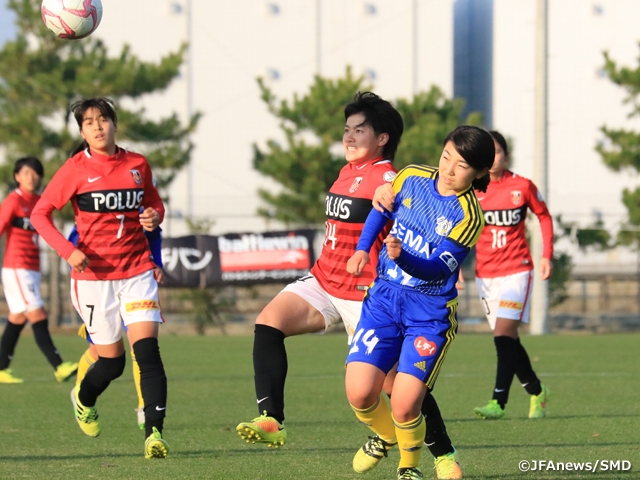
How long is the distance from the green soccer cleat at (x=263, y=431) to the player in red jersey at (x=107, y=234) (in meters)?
1.07

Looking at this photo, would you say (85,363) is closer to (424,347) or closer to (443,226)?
(424,347)

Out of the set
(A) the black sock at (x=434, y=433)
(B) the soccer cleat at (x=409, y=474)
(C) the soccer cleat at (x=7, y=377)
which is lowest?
(C) the soccer cleat at (x=7, y=377)

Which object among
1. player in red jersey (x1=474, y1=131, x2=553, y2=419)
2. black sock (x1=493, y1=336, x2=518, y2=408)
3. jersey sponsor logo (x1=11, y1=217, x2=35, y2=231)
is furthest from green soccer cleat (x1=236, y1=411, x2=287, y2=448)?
jersey sponsor logo (x1=11, y1=217, x2=35, y2=231)

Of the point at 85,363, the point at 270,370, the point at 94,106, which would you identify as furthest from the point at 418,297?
the point at 85,363

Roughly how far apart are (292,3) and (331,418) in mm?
30920

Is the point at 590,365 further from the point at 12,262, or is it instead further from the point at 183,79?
the point at 183,79

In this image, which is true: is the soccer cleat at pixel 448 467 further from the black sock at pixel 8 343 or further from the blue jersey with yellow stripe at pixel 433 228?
the black sock at pixel 8 343

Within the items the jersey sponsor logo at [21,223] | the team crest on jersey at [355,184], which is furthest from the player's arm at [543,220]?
the jersey sponsor logo at [21,223]

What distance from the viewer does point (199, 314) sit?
1953cm

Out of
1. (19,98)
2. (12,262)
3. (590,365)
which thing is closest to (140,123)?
(19,98)

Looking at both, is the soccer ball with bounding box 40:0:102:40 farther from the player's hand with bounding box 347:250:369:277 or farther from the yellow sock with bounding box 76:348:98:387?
the player's hand with bounding box 347:250:369:277

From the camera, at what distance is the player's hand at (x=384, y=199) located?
5.37 meters

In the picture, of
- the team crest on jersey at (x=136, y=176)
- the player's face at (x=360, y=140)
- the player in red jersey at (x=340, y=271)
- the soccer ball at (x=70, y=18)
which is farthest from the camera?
the soccer ball at (x=70, y=18)

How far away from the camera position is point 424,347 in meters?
5.20
